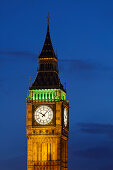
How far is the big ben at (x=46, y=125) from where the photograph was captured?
4739 inches

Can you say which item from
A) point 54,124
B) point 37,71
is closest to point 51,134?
point 54,124

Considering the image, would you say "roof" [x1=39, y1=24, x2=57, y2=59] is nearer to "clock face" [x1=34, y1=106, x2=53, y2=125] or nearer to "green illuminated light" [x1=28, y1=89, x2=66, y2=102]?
"green illuminated light" [x1=28, y1=89, x2=66, y2=102]

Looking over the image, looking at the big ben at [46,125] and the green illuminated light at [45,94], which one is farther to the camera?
the green illuminated light at [45,94]

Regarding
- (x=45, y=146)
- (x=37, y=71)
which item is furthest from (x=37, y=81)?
(x=45, y=146)

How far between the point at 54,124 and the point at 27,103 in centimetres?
502

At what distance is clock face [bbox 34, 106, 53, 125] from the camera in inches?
4764

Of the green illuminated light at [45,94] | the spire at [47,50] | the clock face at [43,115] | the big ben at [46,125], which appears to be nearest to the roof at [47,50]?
the spire at [47,50]

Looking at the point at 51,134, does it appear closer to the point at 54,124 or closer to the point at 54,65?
the point at 54,124

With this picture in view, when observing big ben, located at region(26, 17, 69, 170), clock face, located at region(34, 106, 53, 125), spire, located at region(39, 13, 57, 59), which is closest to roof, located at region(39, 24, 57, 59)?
spire, located at region(39, 13, 57, 59)

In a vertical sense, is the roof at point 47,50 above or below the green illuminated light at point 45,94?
above

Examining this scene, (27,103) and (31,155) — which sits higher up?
(27,103)

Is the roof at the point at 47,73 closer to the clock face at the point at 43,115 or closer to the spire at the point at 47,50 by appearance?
the spire at the point at 47,50

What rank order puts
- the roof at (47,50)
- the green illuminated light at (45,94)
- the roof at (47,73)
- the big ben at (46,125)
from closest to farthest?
the big ben at (46,125), the green illuminated light at (45,94), the roof at (47,73), the roof at (47,50)

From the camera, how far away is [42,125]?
121 metres
